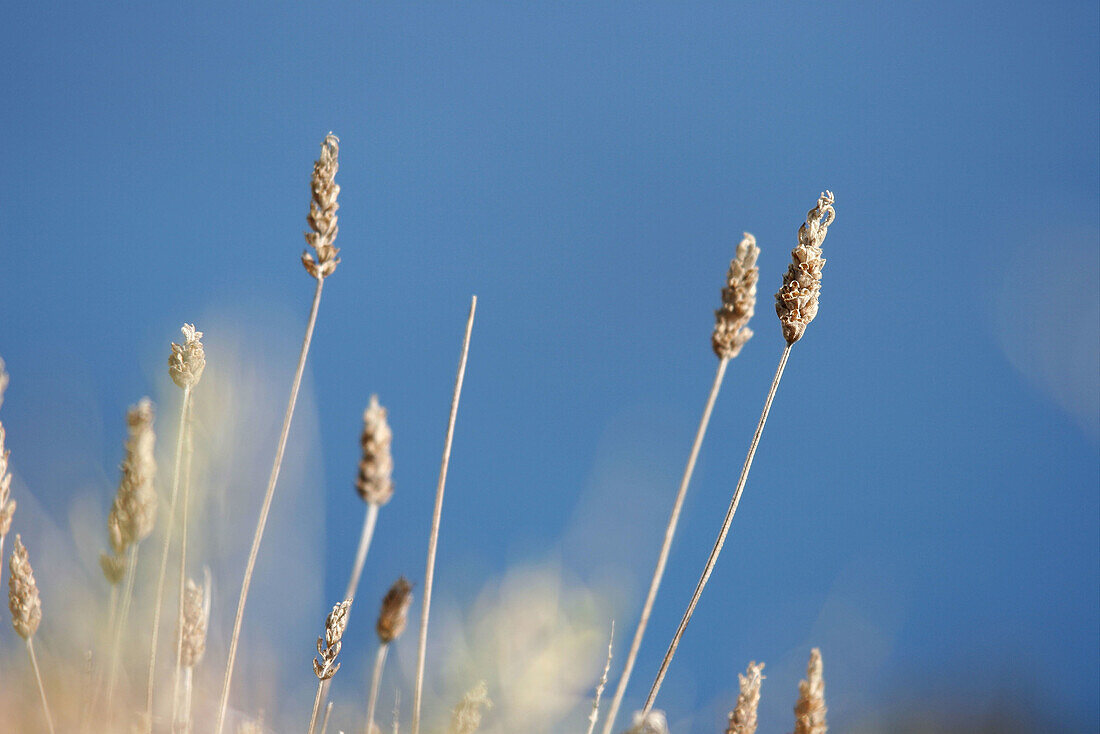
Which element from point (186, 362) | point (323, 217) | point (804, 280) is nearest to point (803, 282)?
point (804, 280)

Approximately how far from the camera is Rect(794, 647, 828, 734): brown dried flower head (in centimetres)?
89

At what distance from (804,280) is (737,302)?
0.13 meters

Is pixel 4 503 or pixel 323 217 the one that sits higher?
pixel 323 217

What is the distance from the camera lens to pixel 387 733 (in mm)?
1647

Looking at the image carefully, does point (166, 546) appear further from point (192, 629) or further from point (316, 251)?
point (316, 251)

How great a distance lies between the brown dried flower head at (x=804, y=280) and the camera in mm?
888

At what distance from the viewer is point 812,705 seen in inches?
35.2

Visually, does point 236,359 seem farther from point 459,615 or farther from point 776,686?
point 776,686

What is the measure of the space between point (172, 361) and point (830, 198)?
29.7 inches

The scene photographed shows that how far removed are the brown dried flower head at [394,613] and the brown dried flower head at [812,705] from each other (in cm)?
42

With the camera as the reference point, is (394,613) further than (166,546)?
No

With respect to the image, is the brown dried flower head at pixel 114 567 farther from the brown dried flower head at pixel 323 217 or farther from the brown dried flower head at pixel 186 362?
the brown dried flower head at pixel 323 217

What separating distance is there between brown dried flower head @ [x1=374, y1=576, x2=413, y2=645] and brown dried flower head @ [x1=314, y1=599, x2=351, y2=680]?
4.1 inches

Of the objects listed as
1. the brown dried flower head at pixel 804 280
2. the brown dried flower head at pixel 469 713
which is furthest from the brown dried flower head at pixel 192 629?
the brown dried flower head at pixel 804 280
